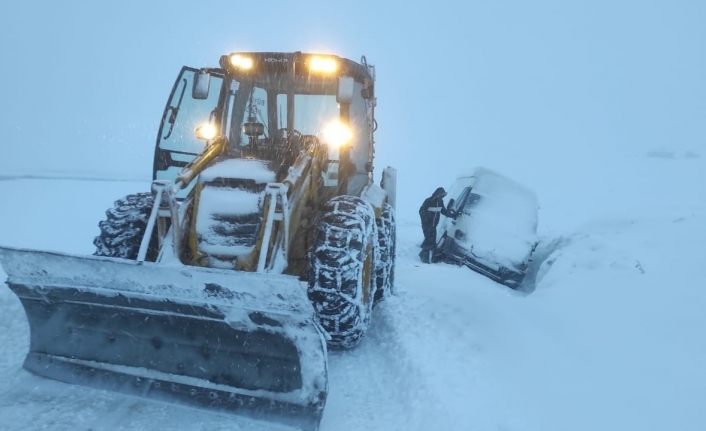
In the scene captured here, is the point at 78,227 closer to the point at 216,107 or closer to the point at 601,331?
the point at 216,107

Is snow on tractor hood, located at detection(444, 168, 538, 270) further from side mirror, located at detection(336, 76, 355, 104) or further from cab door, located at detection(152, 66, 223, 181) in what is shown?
cab door, located at detection(152, 66, 223, 181)

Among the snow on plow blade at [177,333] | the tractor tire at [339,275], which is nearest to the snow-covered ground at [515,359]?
the snow on plow blade at [177,333]

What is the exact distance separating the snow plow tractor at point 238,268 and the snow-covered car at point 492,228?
11.3 ft

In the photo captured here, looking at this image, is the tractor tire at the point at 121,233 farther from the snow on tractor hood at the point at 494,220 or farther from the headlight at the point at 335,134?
the snow on tractor hood at the point at 494,220

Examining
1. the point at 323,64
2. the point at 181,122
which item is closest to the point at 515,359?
the point at 323,64

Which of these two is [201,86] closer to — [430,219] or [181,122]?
[181,122]

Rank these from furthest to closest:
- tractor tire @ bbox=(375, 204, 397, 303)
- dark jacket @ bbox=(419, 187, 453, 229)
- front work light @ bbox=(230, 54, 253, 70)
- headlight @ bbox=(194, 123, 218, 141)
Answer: dark jacket @ bbox=(419, 187, 453, 229)
tractor tire @ bbox=(375, 204, 397, 303)
headlight @ bbox=(194, 123, 218, 141)
front work light @ bbox=(230, 54, 253, 70)

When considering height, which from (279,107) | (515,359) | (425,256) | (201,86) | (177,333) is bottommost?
(425,256)

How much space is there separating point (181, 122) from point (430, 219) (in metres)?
5.20

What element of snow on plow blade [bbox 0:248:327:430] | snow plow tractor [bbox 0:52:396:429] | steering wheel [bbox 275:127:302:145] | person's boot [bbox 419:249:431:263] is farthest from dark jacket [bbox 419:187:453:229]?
snow on plow blade [bbox 0:248:327:430]

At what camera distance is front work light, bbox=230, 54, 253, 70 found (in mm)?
4859

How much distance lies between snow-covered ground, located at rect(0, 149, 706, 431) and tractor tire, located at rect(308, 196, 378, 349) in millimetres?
373

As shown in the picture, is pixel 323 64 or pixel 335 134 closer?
pixel 323 64

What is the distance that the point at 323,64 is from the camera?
477 centimetres
